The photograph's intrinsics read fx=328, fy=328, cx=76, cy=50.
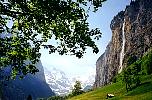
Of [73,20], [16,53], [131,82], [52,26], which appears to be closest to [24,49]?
[16,53]

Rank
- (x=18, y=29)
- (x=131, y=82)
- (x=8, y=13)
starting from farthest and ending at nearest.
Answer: (x=131, y=82)
(x=18, y=29)
(x=8, y=13)

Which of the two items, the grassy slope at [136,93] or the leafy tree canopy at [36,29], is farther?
the grassy slope at [136,93]

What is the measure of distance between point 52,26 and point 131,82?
10526cm

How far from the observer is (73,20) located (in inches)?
724

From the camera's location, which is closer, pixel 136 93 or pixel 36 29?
pixel 36 29

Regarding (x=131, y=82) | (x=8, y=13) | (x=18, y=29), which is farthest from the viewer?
(x=131, y=82)

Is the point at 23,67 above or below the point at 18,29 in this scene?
below

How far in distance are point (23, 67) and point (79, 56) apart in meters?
3.32

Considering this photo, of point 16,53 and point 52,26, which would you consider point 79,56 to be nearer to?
point 52,26

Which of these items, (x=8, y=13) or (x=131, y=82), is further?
(x=131, y=82)

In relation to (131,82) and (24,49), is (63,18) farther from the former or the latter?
(131,82)

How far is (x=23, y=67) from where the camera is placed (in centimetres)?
1884

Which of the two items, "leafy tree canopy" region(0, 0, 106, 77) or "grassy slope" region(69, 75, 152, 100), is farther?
"grassy slope" region(69, 75, 152, 100)

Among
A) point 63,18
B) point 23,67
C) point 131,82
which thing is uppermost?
point 131,82
